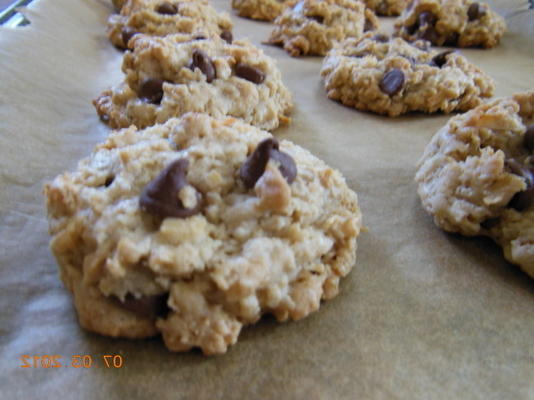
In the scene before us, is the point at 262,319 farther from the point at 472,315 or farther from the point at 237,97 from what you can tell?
the point at 237,97

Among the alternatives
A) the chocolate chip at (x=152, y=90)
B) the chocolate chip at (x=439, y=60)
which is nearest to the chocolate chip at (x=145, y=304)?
the chocolate chip at (x=152, y=90)

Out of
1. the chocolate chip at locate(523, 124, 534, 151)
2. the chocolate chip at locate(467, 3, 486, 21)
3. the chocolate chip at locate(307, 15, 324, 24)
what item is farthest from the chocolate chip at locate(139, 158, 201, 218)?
the chocolate chip at locate(467, 3, 486, 21)

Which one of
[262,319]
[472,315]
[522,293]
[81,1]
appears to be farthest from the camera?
[81,1]

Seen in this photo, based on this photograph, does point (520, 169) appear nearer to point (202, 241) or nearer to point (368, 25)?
point (202, 241)

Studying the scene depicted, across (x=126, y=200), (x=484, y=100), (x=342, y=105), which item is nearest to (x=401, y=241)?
(x=126, y=200)

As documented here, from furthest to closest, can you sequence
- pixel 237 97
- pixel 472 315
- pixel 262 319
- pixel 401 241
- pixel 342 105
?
pixel 342 105 < pixel 237 97 < pixel 401 241 < pixel 472 315 < pixel 262 319

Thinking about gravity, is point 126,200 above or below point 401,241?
above

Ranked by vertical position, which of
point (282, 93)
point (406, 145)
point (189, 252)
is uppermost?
point (189, 252)
